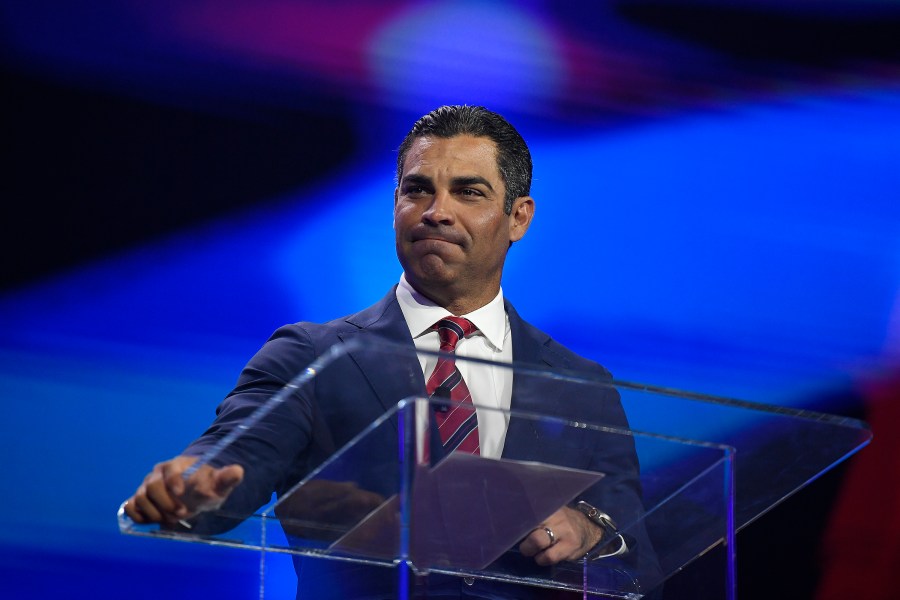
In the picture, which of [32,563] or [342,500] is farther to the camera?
[32,563]

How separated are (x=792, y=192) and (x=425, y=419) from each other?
82.8 inches

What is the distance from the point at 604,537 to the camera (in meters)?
1.46

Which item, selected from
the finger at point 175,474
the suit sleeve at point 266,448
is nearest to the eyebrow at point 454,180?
the suit sleeve at point 266,448

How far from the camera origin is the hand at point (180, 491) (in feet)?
4.22

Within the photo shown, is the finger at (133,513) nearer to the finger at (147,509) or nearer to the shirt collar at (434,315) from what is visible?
the finger at (147,509)

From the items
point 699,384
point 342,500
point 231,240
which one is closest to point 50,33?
point 231,240

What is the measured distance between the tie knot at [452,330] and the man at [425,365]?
0.02 meters

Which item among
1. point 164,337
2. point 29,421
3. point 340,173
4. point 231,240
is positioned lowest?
point 29,421

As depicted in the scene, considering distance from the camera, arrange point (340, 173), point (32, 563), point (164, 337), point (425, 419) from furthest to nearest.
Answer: point (340, 173), point (164, 337), point (32, 563), point (425, 419)

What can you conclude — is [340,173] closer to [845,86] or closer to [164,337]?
[164,337]

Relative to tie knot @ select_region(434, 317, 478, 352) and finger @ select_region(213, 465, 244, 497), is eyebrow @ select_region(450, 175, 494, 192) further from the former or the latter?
finger @ select_region(213, 465, 244, 497)

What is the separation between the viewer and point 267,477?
4.53 feet

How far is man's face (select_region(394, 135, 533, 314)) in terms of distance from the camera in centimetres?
234

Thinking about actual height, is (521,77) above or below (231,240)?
above
